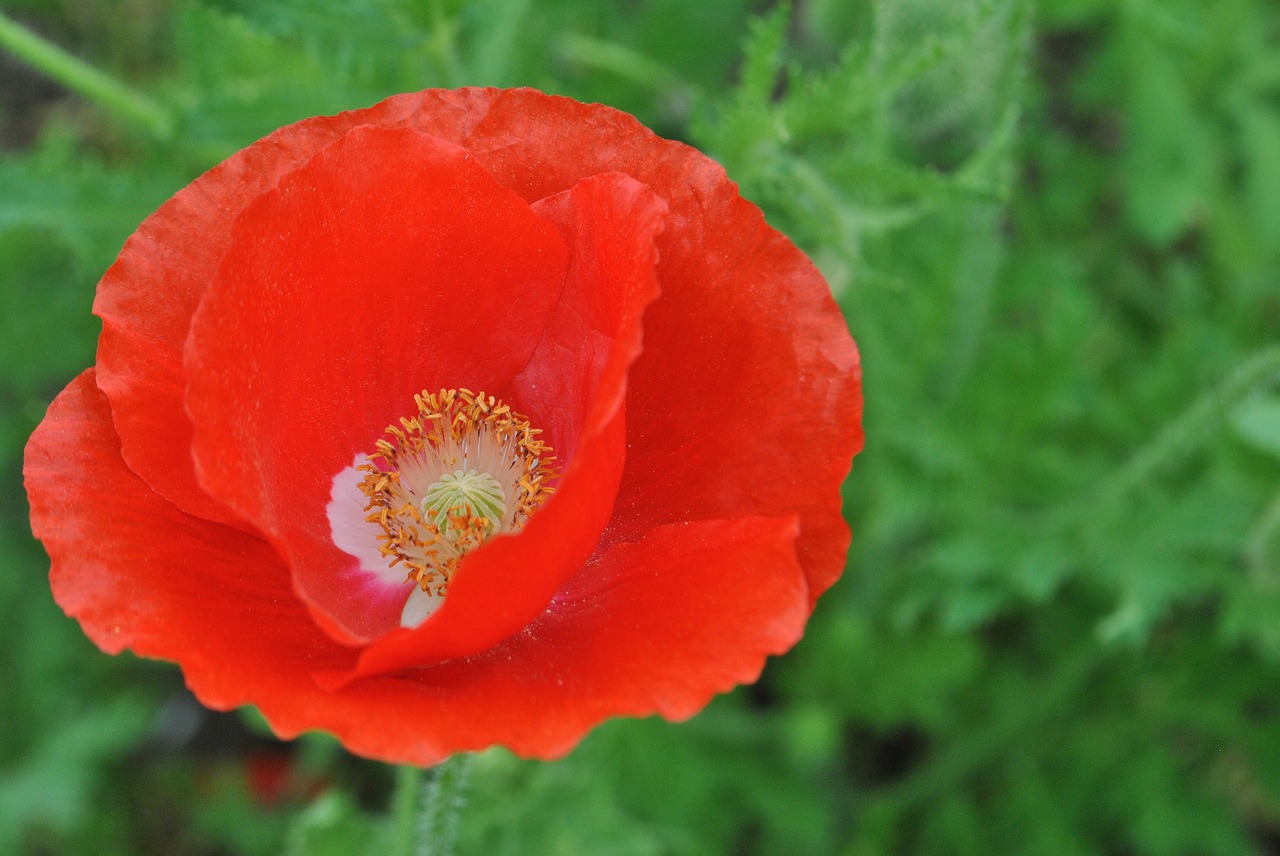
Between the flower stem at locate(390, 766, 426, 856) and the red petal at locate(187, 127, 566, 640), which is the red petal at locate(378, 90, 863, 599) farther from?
the flower stem at locate(390, 766, 426, 856)

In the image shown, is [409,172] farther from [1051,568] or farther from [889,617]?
[889,617]

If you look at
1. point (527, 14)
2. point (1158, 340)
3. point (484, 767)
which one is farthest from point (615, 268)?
point (1158, 340)

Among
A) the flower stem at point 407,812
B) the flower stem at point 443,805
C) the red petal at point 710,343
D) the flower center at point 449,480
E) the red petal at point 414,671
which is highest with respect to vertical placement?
the red petal at point 710,343

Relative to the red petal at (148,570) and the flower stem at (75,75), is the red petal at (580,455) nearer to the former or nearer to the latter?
the red petal at (148,570)

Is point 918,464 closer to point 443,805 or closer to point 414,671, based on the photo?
point 443,805

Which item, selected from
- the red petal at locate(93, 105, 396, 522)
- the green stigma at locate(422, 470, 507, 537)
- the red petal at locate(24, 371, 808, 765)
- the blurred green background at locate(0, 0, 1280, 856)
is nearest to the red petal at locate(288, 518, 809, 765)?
the red petal at locate(24, 371, 808, 765)

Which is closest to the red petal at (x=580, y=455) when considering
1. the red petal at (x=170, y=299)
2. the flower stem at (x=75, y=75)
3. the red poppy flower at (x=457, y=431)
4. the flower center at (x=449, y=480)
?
the red poppy flower at (x=457, y=431)

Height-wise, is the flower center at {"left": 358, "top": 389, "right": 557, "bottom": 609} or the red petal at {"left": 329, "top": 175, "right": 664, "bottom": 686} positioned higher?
the red petal at {"left": 329, "top": 175, "right": 664, "bottom": 686}

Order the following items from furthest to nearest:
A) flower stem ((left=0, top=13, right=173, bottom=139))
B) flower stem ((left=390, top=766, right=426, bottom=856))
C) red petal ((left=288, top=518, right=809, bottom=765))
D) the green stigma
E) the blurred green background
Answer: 1. the blurred green background
2. flower stem ((left=0, top=13, right=173, bottom=139))
3. flower stem ((left=390, top=766, right=426, bottom=856))
4. the green stigma
5. red petal ((left=288, top=518, right=809, bottom=765))
